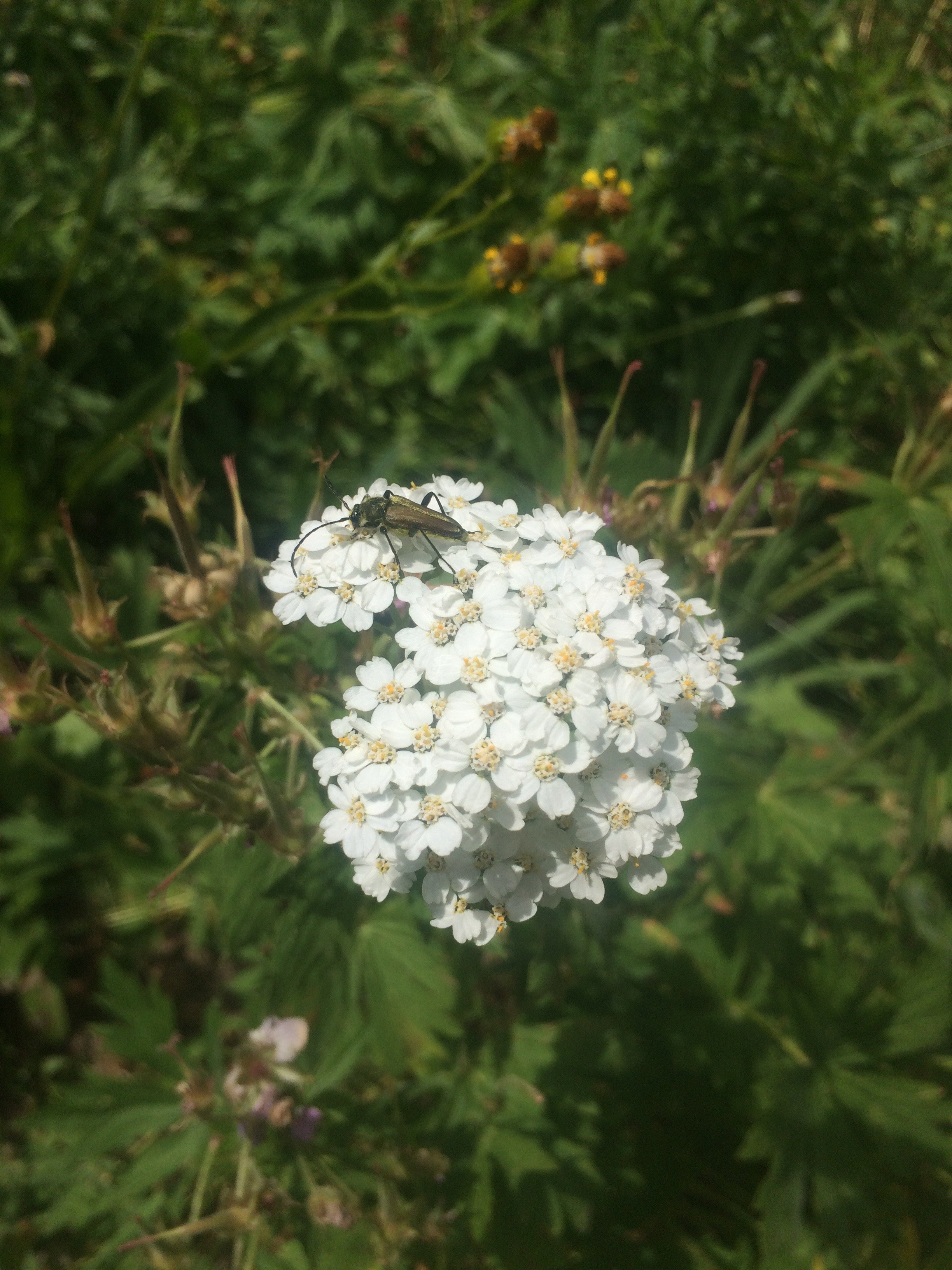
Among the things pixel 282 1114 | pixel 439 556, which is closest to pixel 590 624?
pixel 439 556

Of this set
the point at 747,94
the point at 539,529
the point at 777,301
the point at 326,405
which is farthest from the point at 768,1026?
the point at 747,94

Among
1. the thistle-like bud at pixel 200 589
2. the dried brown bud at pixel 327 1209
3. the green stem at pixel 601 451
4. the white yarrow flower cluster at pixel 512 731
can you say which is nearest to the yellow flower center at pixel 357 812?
the white yarrow flower cluster at pixel 512 731

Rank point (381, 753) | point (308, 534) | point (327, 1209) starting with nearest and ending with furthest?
point (381, 753), point (308, 534), point (327, 1209)

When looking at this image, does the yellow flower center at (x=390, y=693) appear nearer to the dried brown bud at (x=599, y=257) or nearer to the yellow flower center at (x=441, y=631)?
the yellow flower center at (x=441, y=631)

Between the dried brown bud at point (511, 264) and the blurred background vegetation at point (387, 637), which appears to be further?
the dried brown bud at point (511, 264)

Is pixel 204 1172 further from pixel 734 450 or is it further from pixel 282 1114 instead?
Answer: pixel 734 450

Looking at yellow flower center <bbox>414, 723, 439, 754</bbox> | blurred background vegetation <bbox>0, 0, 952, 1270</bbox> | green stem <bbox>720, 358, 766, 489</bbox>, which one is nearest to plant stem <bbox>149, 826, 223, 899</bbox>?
blurred background vegetation <bbox>0, 0, 952, 1270</bbox>

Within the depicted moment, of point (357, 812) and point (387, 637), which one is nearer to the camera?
point (357, 812)
